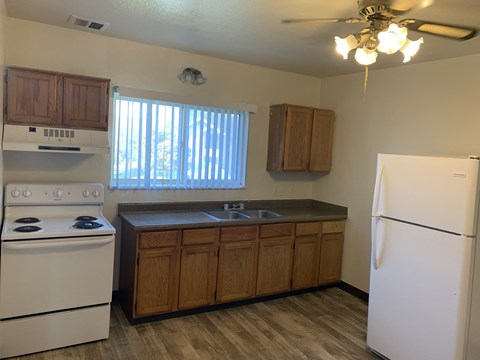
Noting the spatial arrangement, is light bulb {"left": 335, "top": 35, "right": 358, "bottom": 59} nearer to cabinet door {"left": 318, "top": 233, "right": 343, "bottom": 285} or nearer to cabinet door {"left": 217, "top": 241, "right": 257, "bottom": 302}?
cabinet door {"left": 217, "top": 241, "right": 257, "bottom": 302}

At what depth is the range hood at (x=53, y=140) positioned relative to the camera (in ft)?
9.19

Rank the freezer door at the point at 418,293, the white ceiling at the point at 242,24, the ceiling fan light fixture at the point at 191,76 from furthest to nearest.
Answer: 1. the ceiling fan light fixture at the point at 191,76
2. the freezer door at the point at 418,293
3. the white ceiling at the point at 242,24

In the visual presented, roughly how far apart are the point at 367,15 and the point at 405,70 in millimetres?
2033

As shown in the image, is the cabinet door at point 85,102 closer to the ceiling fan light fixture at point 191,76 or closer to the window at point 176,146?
Result: the window at point 176,146

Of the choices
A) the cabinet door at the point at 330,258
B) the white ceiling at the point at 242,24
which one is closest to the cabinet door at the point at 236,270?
the cabinet door at the point at 330,258

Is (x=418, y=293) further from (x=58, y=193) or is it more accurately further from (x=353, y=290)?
(x=58, y=193)

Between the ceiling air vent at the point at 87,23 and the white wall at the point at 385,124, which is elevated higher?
the ceiling air vent at the point at 87,23

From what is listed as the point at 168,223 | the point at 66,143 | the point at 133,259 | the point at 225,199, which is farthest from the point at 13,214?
the point at 225,199

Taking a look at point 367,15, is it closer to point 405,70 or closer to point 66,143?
point 405,70

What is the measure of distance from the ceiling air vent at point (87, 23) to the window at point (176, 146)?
59 cm

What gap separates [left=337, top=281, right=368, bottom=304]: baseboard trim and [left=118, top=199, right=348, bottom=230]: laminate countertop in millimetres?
775

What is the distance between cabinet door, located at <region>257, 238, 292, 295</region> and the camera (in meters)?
3.79

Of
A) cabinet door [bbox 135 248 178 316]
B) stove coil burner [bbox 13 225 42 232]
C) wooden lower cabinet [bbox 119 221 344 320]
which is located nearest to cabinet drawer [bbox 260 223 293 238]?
wooden lower cabinet [bbox 119 221 344 320]

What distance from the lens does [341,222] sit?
4.29 m
